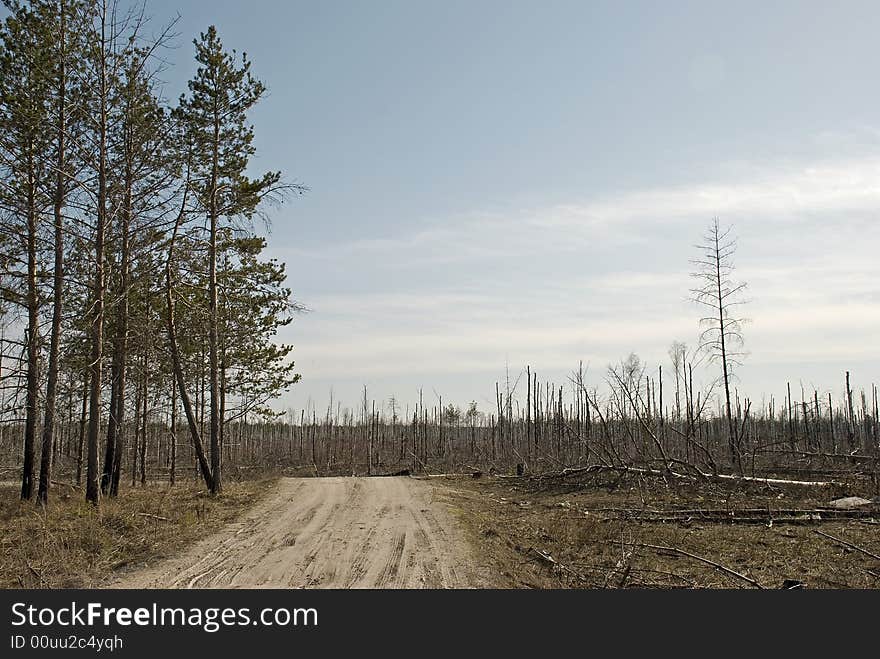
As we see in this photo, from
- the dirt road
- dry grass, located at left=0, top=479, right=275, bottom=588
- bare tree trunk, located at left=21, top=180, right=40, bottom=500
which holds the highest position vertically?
bare tree trunk, located at left=21, top=180, right=40, bottom=500

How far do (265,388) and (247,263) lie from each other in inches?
216

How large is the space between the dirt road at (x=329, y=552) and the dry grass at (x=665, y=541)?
83 cm

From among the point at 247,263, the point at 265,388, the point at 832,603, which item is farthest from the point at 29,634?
the point at 265,388

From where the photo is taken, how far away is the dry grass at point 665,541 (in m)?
10.6

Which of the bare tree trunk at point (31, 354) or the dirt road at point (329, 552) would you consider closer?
the dirt road at point (329, 552)

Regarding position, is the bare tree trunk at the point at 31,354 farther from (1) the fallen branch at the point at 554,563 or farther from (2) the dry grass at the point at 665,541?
(1) the fallen branch at the point at 554,563

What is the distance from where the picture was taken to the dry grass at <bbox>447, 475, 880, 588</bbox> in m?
10.6

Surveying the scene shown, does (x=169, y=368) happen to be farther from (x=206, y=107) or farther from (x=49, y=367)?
(x=206, y=107)

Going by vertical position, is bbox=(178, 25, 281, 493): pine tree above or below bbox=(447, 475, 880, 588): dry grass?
above

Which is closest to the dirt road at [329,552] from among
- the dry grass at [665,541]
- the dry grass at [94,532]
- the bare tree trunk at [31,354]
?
the dry grass at [94,532]

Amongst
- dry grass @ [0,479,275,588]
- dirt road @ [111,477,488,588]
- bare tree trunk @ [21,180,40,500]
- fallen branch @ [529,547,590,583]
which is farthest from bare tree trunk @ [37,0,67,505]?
fallen branch @ [529,547,590,583]

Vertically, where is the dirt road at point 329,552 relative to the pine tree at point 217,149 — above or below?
below

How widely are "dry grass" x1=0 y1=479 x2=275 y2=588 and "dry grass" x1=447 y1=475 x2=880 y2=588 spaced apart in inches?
218

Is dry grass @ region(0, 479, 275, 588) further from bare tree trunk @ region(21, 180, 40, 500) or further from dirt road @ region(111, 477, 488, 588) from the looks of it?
bare tree trunk @ region(21, 180, 40, 500)
